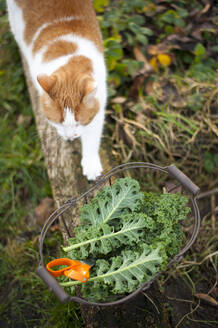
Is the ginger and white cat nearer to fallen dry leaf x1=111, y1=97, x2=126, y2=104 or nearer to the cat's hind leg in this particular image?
the cat's hind leg

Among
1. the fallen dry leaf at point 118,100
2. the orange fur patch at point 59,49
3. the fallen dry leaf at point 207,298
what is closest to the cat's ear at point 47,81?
the orange fur patch at point 59,49

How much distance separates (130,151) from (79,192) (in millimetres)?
650

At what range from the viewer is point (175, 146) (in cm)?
223

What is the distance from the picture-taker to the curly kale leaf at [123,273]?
119 centimetres

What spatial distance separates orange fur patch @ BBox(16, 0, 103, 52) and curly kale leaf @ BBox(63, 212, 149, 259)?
1.23 metres

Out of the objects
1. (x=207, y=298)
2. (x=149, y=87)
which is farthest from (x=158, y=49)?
(x=207, y=298)

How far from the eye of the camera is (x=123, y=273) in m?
1.21

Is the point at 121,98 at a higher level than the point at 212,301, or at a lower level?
higher

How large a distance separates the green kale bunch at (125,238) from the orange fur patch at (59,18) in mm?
1052

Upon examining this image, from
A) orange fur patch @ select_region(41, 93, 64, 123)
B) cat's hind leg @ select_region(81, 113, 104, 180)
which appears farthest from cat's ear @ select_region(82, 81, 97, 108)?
cat's hind leg @ select_region(81, 113, 104, 180)

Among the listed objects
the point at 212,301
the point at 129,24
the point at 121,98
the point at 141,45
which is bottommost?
the point at 212,301

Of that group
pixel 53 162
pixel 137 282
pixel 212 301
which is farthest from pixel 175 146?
pixel 137 282

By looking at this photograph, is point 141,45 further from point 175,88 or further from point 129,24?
point 175,88

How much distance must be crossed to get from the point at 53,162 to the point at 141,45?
1473 millimetres
